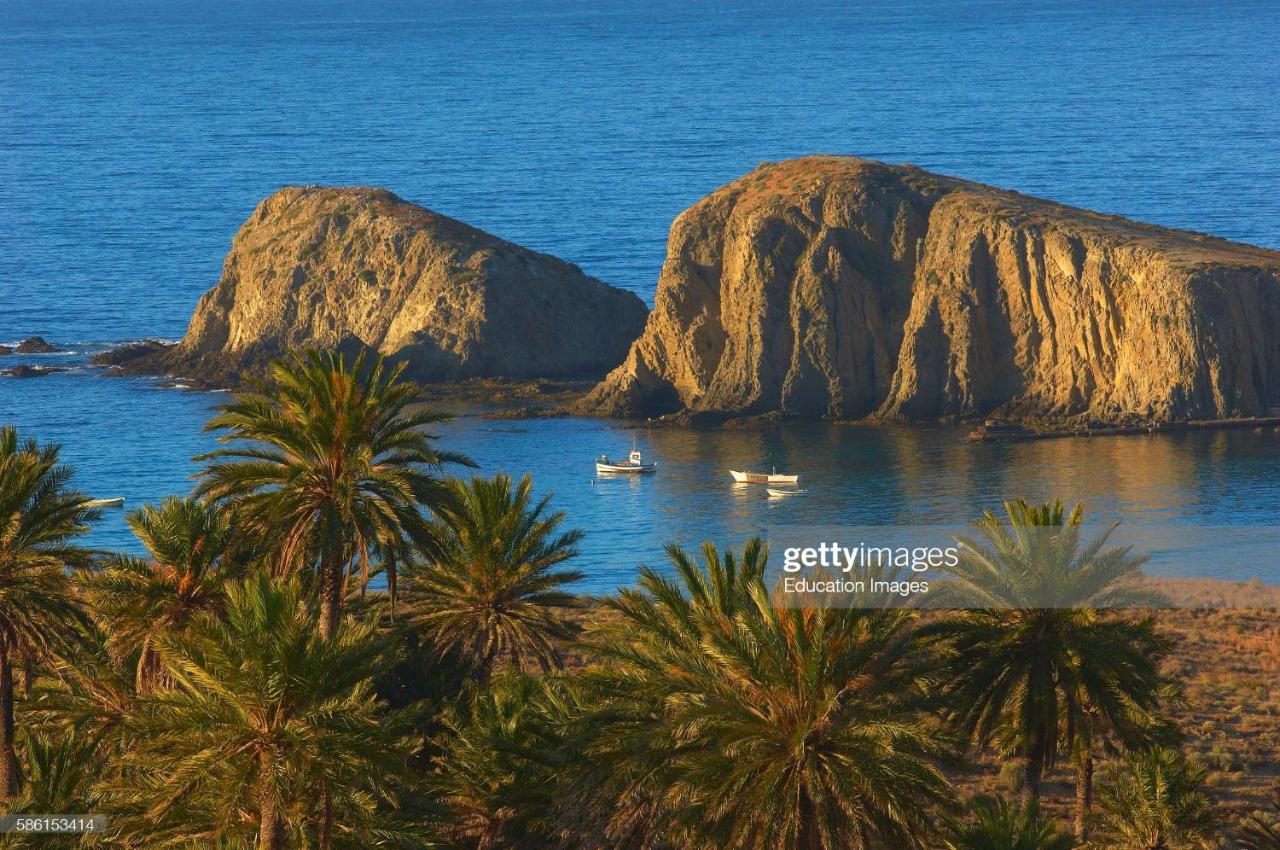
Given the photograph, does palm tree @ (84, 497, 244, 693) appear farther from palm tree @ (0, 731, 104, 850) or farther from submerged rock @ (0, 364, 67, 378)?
submerged rock @ (0, 364, 67, 378)

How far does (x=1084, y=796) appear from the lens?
45.6 meters

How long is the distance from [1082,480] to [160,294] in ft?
266

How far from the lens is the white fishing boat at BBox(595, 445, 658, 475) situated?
333 feet

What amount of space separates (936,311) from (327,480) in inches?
3015

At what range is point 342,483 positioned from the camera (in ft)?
133

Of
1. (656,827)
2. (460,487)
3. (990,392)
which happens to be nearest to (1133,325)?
(990,392)

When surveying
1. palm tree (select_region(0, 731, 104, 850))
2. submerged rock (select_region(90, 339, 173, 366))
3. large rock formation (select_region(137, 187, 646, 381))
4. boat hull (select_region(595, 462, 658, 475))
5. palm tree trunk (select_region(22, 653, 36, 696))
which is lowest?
palm tree (select_region(0, 731, 104, 850))

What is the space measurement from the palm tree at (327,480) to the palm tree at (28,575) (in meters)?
2.73

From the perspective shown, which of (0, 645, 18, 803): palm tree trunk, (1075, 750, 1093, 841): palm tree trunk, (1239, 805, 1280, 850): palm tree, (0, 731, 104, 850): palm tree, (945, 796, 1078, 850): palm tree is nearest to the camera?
(945, 796, 1078, 850): palm tree

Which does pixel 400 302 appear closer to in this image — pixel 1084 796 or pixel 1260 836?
pixel 1084 796

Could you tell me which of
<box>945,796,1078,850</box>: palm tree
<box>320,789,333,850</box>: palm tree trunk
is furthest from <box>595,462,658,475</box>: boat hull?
<box>320,789,333,850</box>: palm tree trunk

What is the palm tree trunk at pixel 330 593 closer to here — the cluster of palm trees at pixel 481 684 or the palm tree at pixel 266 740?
the cluster of palm trees at pixel 481 684

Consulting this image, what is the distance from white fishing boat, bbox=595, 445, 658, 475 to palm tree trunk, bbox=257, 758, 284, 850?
6795 centimetres

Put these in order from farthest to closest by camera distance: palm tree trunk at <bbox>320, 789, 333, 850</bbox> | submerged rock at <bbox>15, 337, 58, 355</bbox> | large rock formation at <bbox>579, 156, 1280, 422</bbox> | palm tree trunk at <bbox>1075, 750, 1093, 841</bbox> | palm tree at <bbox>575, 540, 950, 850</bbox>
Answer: submerged rock at <bbox>15, 337, 58, 355</bbox> < large rock formation at <bbox>579, 156, 1280, 422</bbox> < palm tree trunk at <bbox>1075, 750, 1093, 841</bbox> < palm tree at <bbox>575, 540, 950, 850</bbox> < palm tree trunk at <bbox>320, 789, 333, 850</bbox>
